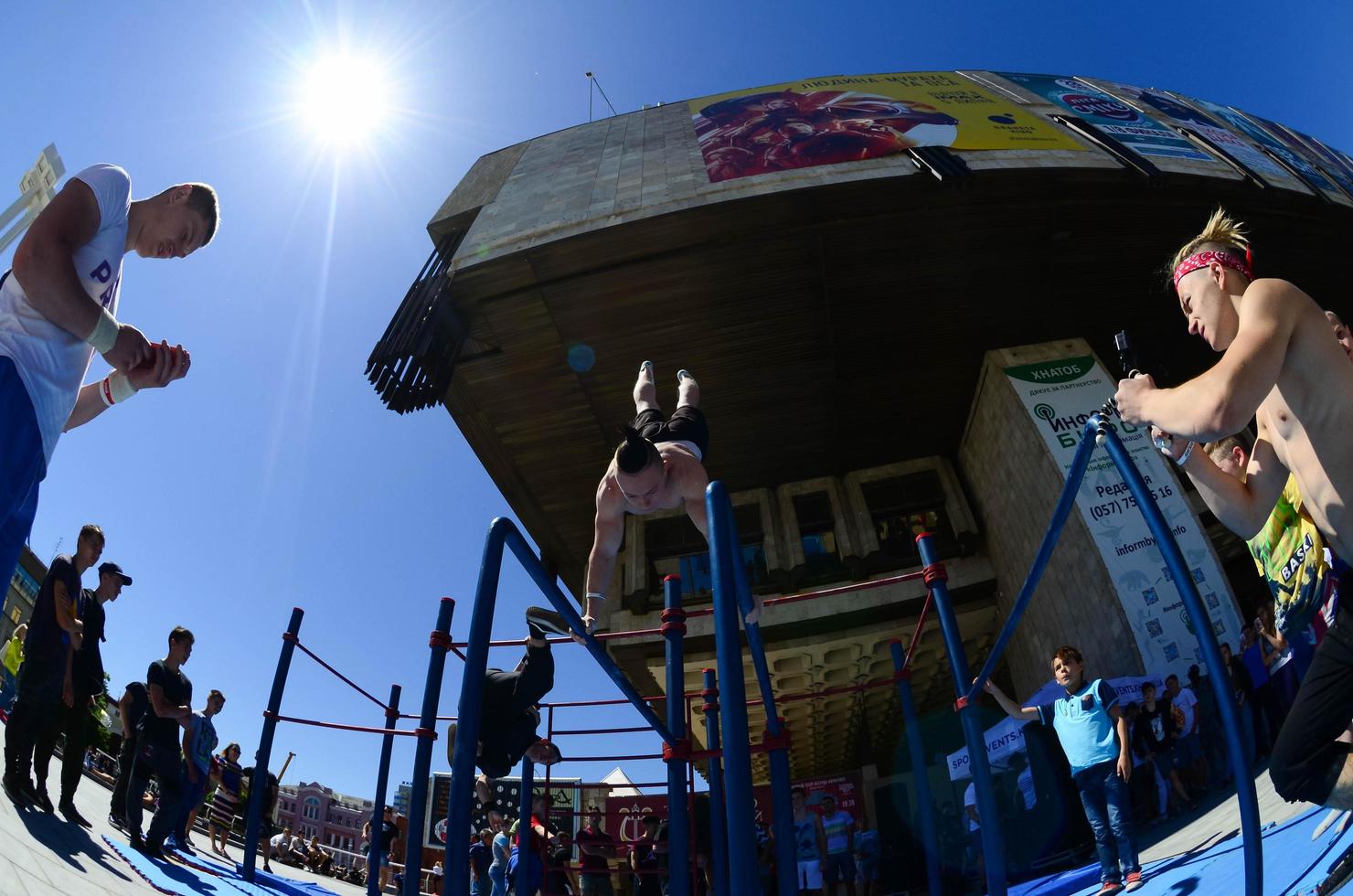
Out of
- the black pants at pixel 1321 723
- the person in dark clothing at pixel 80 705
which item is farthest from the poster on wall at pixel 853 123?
the black pants at pixel 1321 723

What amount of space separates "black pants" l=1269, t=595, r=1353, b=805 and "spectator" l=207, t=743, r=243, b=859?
8.74m

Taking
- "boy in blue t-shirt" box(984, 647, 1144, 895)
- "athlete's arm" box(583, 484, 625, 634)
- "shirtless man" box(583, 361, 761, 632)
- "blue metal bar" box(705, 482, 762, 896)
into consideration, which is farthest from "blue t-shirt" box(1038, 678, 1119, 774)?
"blue metal bar" box(705, 482, 762, 896)

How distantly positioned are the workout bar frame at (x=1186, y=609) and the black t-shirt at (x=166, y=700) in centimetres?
530

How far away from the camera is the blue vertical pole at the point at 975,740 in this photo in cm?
342

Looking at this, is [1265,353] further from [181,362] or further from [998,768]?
[998,768]

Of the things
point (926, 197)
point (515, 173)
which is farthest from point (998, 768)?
point (515, 173)

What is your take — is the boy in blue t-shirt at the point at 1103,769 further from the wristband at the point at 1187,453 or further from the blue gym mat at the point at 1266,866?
the wristband at the point at 1187,453

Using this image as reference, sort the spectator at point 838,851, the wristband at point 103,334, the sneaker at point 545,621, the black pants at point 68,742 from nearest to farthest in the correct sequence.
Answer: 1. the wristband at point 103,334
2. the sneaker at point 545,621
3. the black pants at point 68,742
4. the spectator at point 838,851

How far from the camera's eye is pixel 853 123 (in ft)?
42.4

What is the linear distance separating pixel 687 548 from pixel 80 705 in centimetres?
1315

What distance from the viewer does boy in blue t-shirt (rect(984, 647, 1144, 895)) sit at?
4375 mm

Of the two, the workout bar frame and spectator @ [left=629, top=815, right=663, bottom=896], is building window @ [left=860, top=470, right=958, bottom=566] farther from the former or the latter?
the workout bar frame

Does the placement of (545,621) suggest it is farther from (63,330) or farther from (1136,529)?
(1136,529)

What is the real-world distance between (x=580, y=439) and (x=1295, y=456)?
14102 millimetres
